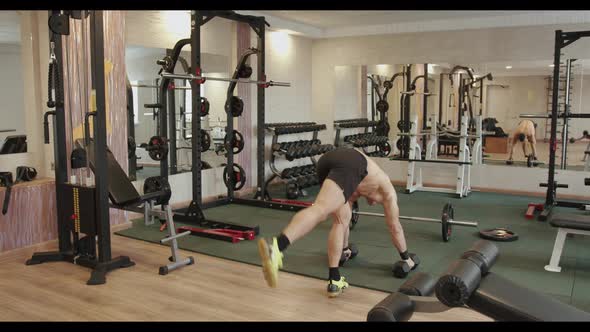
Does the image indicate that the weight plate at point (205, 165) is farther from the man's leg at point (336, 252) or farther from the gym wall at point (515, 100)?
the gym wall at point (515, 100)

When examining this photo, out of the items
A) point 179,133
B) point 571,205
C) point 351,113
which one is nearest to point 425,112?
point 351,113

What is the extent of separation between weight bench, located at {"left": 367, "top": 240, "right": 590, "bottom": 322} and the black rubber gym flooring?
168 cm

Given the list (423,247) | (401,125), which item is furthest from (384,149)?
(423,247)

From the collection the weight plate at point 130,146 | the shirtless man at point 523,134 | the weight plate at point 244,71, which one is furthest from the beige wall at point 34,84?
the shirtless man at point 523,134

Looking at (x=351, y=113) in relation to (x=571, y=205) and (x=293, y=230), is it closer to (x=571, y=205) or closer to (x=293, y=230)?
(x=571, y=205)

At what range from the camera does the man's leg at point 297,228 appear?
2.23 m

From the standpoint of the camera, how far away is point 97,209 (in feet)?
11.9

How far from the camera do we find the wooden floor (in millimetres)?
2893

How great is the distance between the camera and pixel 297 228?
248 cm

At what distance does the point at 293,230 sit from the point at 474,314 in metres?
1.26

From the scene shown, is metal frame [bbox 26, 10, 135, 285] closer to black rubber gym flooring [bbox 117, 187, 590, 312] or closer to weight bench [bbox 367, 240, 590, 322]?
black rubber gym flooring [bbox 117, 187, 590, 312]

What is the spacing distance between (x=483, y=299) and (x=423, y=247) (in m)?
2.82

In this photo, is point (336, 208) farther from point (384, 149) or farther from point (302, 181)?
point (384, 149)

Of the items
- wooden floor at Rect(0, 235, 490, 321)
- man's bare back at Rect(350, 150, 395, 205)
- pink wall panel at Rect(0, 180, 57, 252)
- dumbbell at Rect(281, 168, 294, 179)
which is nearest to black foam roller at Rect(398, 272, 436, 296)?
wooden floor at Rect(0, 235, 490, 321)
